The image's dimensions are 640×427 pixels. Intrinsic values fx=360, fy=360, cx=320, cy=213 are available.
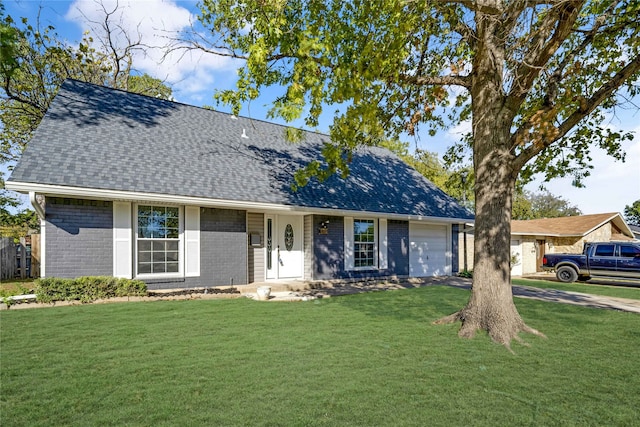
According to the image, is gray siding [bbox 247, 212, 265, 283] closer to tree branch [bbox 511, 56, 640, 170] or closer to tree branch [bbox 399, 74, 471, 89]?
tree branch [bbox 399, 74, 471, 89]

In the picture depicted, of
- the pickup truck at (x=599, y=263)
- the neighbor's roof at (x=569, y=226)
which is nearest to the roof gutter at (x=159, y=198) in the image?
the pickup truck at (x=599, y=263)

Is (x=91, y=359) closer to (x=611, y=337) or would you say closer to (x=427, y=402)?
(x=427, y=402)

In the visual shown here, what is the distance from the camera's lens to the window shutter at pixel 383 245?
46.1ft

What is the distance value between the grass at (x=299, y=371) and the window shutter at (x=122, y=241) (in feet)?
6.10

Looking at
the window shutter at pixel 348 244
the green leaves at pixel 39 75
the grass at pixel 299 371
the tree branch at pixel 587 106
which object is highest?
the green leaves at pixel 39 75

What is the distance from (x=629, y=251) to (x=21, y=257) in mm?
24648

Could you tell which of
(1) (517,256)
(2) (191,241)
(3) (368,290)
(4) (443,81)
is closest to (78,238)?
(2) (191,241)

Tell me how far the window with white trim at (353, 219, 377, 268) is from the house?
13.3 m

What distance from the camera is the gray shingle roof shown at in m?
8.93

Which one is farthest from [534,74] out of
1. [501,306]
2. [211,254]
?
[211,254]

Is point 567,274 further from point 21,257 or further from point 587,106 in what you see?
point 21,257

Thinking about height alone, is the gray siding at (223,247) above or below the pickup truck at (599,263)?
above

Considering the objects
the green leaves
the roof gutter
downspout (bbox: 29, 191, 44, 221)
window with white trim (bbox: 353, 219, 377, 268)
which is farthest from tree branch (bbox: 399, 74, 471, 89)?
the green leaves

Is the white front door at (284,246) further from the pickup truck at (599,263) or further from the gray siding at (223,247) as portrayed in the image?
the pickup truck at (599,263)
